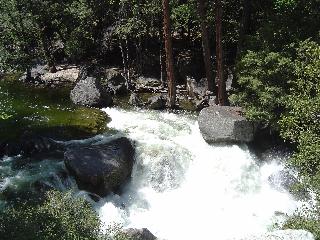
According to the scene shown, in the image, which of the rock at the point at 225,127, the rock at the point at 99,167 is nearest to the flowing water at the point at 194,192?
the rock at the point at 225,127

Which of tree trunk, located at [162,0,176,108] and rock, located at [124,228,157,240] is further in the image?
tree trunk, located at [162,0,176,108]

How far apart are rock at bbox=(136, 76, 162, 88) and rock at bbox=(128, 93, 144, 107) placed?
2.67 metres

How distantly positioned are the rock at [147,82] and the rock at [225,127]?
8.85 meters

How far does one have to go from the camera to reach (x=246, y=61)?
76.1ft

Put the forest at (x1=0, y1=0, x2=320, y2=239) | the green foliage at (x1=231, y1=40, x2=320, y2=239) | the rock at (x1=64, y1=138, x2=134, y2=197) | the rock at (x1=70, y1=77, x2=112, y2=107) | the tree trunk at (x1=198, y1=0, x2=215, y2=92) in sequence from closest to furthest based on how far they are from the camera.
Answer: the forest at (x1=0, y1=0, x2=320, y2=239) < the green foliage at (x1=231, y1=40, x2=320, y2=239) < the rock at (x1=64, y1=138, x2=134, y2=197) < the tree trunk at (x1=198, y1=0, x2=215, y2=92) < the rock at (x1=70, y1=77, x2=112, y2=107)

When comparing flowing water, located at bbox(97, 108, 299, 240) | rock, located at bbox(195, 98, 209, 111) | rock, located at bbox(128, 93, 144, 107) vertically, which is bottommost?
flowing water, located at bbox(97, 108, 299, 240)

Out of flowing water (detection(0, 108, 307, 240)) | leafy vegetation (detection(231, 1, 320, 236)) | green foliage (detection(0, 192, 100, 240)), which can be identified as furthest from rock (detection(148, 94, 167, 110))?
green foliage (detection(0, 192, 100, 240))

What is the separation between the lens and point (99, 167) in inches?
806

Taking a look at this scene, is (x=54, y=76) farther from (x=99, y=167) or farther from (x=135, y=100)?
(x=99, y=167)

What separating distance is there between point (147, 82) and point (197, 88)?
4106 mm

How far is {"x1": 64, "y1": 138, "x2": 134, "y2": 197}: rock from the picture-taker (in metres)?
20.4

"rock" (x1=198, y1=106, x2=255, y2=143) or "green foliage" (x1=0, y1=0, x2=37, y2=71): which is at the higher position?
"green foliage" (x1=0, y1=0, x2=37, y2=71)

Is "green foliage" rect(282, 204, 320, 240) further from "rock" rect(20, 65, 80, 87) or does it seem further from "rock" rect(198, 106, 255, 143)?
"rock" rect(20, 65, 80, 87)

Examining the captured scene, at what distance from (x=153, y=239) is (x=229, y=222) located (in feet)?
12.5
